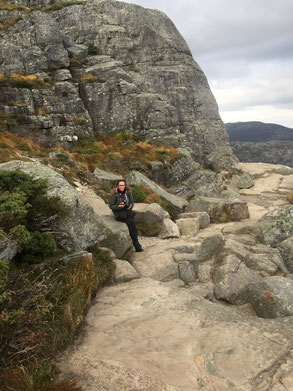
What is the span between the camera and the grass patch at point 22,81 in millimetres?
25859

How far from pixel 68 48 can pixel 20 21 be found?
19.7 feet

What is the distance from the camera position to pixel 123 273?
914cm

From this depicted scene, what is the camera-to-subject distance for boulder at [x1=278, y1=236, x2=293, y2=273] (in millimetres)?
12992

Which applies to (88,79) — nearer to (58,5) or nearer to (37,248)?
(58,5)

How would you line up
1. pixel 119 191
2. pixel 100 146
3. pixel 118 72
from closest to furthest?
pixel 119 191
pixel 100 146
pixel 118 72

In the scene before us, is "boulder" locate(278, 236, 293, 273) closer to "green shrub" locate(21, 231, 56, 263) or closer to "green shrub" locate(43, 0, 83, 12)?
"green shrub" locate(21, 231, 56, 263)

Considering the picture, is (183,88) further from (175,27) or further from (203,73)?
(175,27)

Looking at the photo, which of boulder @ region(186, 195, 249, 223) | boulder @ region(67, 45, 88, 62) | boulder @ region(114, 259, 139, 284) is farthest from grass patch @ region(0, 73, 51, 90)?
boulder @ region(114, 259, 139, 284)

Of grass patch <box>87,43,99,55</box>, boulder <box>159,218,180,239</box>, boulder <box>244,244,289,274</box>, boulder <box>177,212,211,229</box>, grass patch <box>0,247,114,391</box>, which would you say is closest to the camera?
grass patch <box>0,247,114,391</box>

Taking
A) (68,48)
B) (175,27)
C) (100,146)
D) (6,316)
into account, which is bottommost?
(6,316)

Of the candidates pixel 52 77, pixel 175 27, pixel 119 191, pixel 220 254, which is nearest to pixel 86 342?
pixel 119 191

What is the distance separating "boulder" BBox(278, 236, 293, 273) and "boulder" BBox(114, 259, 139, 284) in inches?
309

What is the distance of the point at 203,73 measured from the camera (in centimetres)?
4500

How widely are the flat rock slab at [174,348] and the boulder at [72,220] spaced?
213 cm
